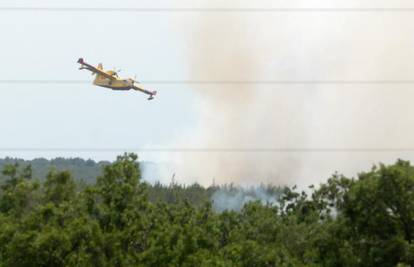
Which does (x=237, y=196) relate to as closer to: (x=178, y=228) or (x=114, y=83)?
(x=114, y=83)

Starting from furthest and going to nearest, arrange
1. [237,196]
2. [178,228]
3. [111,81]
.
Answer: [237,196] < [111,81] < [178,228]

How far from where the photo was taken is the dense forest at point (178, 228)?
33.0m

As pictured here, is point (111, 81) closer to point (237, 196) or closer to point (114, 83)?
point (114, 83)

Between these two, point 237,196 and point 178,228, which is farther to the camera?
point 237,196

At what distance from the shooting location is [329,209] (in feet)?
165

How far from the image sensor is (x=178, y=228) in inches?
1711

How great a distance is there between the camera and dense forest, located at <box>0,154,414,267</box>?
3300cm

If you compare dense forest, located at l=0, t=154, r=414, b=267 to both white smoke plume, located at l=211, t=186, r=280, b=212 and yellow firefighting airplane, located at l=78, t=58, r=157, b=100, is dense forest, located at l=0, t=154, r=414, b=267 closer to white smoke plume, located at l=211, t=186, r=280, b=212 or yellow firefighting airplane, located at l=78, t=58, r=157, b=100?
yellow firefighting airplane, located at l=78, t=58, r=157, b=100

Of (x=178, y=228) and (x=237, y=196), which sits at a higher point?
(x=237, y=196)

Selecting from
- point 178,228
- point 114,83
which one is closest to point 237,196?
point 114,83

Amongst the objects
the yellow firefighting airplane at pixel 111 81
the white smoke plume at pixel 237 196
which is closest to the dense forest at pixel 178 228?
the yellow firefighting airplane at pixel 111 81

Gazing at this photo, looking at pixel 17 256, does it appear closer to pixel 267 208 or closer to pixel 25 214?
pixel 25 214

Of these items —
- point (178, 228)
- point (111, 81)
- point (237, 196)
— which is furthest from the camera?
point (237, 196)

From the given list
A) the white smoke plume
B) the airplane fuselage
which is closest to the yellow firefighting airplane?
the airplane fuselage
